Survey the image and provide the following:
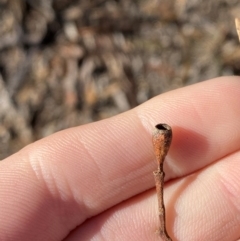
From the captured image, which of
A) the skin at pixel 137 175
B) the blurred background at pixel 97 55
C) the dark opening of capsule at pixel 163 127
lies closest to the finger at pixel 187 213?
the skin at pixel 137 175

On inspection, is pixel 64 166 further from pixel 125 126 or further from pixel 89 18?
pixel 89 18

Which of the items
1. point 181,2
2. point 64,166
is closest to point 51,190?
point 64,166

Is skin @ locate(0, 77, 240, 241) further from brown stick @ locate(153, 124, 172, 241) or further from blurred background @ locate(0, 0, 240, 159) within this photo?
blurred background @ locate(0, 0, 240, 159)

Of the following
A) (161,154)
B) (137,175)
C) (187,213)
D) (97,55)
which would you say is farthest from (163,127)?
(97,55)

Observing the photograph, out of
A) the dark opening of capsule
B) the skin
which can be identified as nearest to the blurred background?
the skin

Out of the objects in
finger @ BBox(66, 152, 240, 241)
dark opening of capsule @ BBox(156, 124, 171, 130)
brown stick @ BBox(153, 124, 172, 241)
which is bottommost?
finger @ BBox(66, 152, 240, 241)

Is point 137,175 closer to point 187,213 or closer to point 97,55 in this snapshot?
point 187,213

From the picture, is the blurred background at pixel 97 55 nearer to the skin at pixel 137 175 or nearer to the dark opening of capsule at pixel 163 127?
the skin at pixel 137 175
